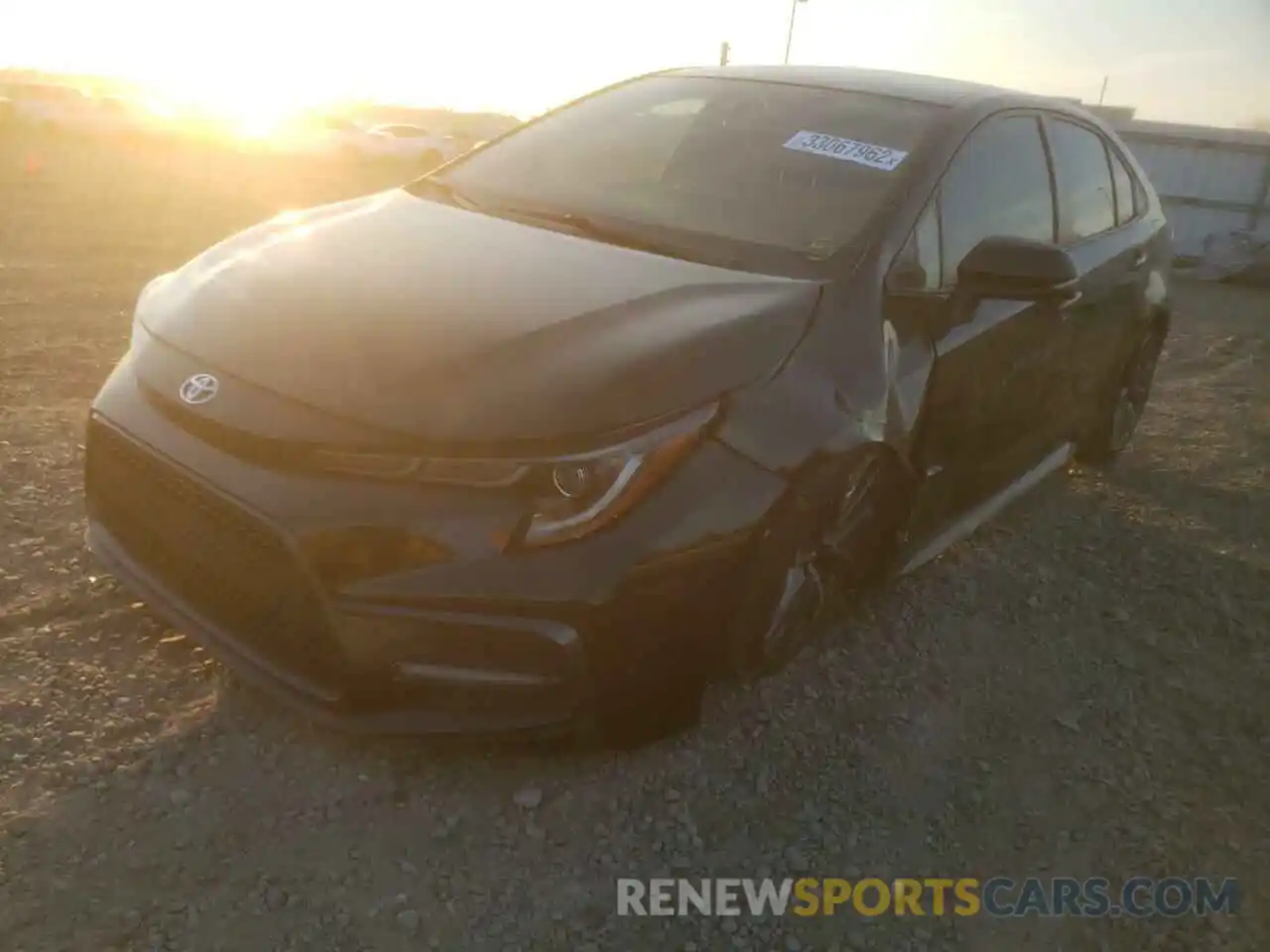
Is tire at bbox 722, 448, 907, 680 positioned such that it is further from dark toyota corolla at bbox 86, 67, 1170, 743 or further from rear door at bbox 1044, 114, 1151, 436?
rear door at bbox 1044, 114, 1151, 436

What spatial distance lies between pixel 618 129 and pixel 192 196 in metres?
12.2

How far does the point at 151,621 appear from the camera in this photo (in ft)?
9.49

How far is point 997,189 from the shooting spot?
3584 mm

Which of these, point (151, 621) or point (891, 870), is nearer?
point (891, 870)

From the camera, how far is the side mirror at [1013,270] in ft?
10.1

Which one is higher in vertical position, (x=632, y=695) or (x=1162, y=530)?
(x=632, y=695)

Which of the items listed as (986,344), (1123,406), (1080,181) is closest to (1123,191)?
(1080,181)

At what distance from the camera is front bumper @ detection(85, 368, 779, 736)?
2.17m

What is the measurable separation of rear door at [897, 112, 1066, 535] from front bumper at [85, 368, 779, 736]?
0.99 meters

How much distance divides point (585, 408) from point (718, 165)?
1.45m

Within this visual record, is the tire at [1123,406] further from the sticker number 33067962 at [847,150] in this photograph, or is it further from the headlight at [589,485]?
the headlight at [589,485]

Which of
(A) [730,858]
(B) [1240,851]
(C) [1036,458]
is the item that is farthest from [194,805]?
(C) [1036,458]

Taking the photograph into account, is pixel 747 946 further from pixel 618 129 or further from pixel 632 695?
pixel 618 129

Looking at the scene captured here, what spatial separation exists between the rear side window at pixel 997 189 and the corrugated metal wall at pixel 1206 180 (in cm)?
1675
